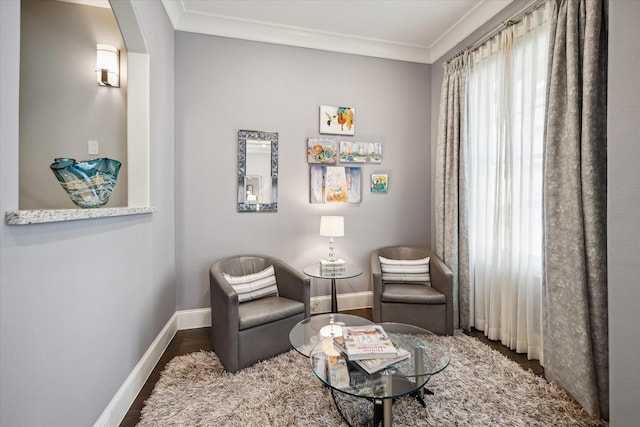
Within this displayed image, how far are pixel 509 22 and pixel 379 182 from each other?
182 cm

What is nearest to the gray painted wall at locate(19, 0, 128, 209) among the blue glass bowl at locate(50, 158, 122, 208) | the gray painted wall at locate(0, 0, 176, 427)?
the gray painted wall at locate(0, 0, 176, 427)

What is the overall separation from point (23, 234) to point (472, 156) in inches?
127

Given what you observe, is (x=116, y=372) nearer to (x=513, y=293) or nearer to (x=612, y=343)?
(x=612, y=343)

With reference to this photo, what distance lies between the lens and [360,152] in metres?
3.39

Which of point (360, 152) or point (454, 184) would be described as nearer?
point (454, 184)

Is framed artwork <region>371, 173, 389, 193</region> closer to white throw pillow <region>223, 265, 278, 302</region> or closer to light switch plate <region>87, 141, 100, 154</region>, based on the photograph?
white throw pillow <region>223, 265, 278, 302</region>

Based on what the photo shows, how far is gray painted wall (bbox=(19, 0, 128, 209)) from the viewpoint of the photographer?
7.78ft

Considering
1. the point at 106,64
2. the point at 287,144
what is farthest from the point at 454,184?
the point at 106,64

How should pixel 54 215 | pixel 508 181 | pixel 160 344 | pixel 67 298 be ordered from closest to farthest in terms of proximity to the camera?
pixel 54 215, pixel 67 298, pixel 160 344, pixel 508 181

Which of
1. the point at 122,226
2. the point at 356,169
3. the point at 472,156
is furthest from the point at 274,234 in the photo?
the point at 472,156

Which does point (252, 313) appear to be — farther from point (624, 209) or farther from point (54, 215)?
point (624, 209)

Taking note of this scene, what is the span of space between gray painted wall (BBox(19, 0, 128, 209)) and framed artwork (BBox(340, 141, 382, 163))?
211 centimetres

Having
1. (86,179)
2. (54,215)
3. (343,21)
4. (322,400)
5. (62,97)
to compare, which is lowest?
(322,400)

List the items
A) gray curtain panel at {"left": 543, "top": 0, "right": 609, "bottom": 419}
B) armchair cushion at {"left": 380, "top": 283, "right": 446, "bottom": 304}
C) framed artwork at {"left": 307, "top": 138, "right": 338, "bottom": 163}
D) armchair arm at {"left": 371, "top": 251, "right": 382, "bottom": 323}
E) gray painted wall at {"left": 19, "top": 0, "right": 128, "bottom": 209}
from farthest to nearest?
framed artwork at {"left": 307, "top": 138, "right": 338, "bottom": 163} < armchair arm at {"left": 371, "top": 251, "right": 382, "bottom": 323} < armchair cushion at {"left": 380, "top": 283, "right": 446, "bottom": 304} < gray painted wall at {"left": 19, "top": 0, "right": 128, "bottom": 209} < gray curtain panel at {"left": 543, "top": 0, "right": 609, "bottom": 419}
